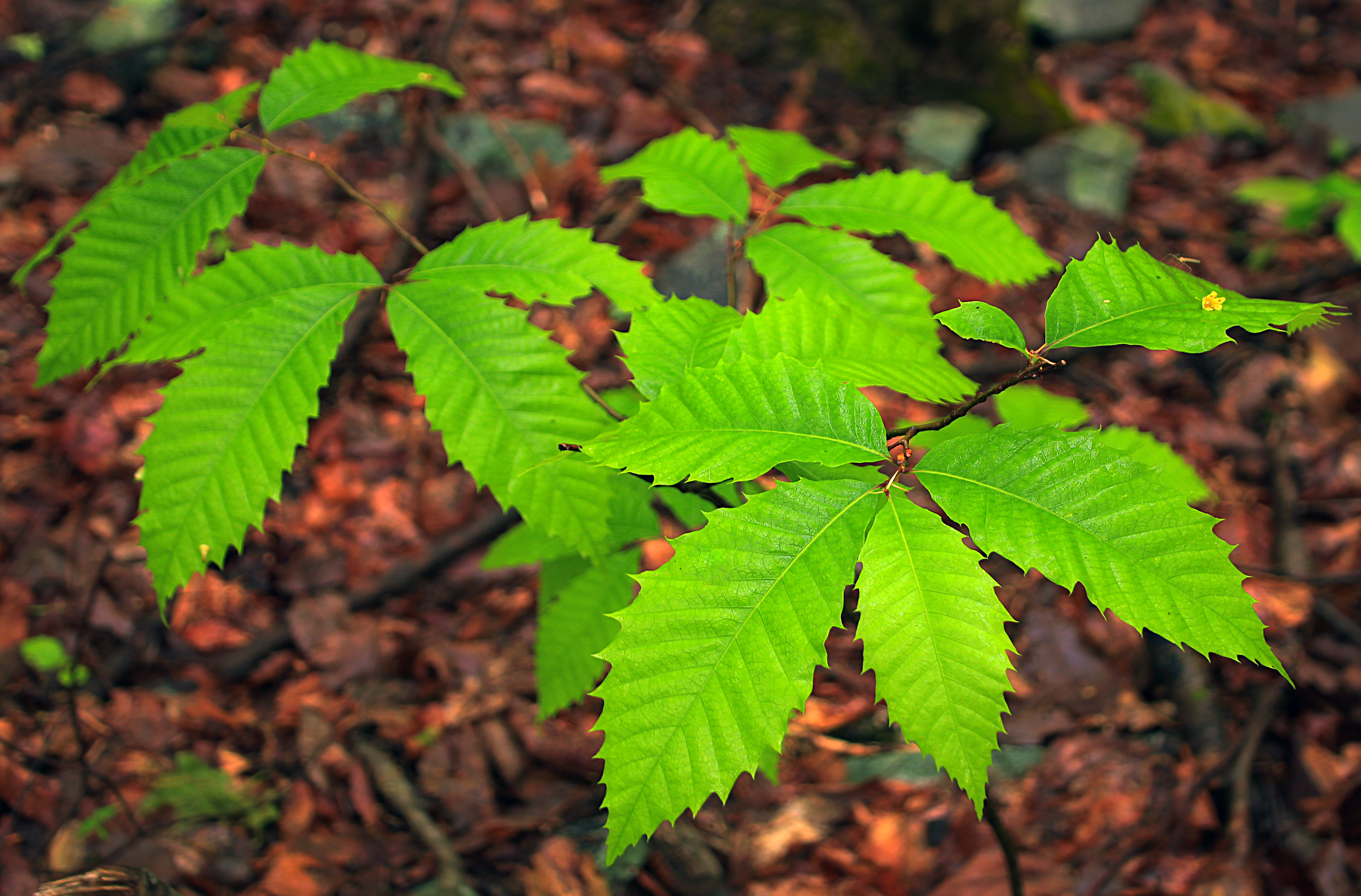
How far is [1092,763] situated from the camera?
6.66 feet

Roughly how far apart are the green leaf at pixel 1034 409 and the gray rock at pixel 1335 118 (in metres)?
3.52

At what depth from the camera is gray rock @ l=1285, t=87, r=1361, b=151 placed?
3.84 metres

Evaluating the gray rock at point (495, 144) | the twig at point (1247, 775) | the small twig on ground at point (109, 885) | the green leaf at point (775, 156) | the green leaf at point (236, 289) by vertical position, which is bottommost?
the twig at point (1247, 775)

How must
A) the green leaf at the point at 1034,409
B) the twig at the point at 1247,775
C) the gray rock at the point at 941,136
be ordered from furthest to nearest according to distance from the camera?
the gray rock at the point at 941,136 < the twig at the point at 1247,775 < the green leaf at the point at 1034,409

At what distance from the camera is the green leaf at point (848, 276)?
1.19 meters

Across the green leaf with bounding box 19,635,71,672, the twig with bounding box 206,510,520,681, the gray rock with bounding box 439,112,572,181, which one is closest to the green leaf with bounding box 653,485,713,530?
the twig with bounding box 206,510,520,681

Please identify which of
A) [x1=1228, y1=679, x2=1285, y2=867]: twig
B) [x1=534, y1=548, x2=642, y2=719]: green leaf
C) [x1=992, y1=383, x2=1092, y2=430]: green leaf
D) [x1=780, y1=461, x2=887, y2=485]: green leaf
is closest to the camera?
[x1=780, y1=461, x2=887, y2=485]: green leaf

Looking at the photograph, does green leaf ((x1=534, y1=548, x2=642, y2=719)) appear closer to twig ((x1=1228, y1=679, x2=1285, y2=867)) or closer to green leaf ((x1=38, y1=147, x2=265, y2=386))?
green leaf ((x1=38, y1=147, x2=265, y2=386))

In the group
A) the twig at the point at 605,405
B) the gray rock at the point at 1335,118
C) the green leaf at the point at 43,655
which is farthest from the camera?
the gray rock at the point at 1335,118

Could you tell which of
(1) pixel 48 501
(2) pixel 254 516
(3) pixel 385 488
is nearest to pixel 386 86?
(2) pixel 254 516

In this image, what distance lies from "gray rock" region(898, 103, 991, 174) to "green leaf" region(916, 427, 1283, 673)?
9.63ft

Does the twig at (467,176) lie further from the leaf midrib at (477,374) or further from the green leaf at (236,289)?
the leaf midrib at (477,374)

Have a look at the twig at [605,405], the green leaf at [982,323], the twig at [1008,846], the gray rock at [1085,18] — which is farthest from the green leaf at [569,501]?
the gray rock at [1085,18]

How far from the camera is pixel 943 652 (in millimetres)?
792
